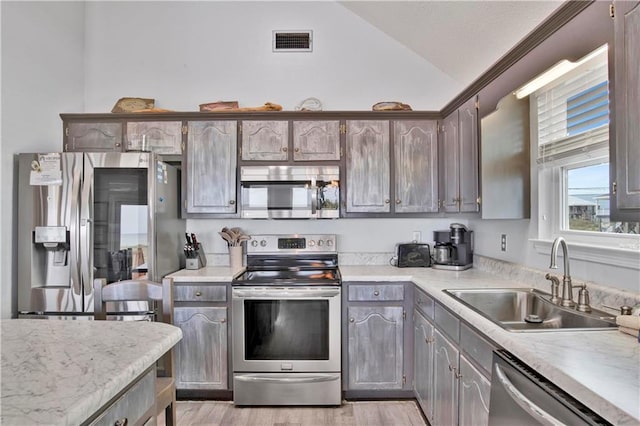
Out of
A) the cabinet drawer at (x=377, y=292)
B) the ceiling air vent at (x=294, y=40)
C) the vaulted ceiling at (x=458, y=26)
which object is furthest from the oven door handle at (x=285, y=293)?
the ceiling air vent at (x=294, y=40)

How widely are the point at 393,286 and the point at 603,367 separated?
1589 mm

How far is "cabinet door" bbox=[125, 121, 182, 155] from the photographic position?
2.84 meters

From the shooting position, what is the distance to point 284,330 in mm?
2484

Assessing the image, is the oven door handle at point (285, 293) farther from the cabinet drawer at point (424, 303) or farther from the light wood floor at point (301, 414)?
the light wood floor at point (301, 414)

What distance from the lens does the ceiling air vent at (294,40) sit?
3.22 m

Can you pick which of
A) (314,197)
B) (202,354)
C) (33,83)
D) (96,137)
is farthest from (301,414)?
(33,83)

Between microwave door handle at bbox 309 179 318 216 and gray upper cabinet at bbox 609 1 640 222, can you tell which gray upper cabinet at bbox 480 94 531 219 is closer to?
gray upper cabinet at bbox 609 1 640 222

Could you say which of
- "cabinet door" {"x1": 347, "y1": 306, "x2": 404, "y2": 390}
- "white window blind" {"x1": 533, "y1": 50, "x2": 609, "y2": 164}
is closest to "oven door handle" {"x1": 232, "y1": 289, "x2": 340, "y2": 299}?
"cabinet door" {"x1": 347, "y1": 306, "x2": 404, "y2": 390}

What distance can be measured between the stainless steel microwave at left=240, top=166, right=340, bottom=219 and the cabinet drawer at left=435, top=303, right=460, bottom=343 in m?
1.16

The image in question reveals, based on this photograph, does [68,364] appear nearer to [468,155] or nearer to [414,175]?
[468,155]

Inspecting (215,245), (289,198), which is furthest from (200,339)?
(289,198)

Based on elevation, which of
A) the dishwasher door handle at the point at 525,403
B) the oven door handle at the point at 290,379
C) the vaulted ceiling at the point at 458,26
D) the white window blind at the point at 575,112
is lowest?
the oven door handle at the point at 290,379

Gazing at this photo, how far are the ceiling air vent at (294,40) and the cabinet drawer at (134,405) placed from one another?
2.91 m

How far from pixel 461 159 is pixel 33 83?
3.21 metres
